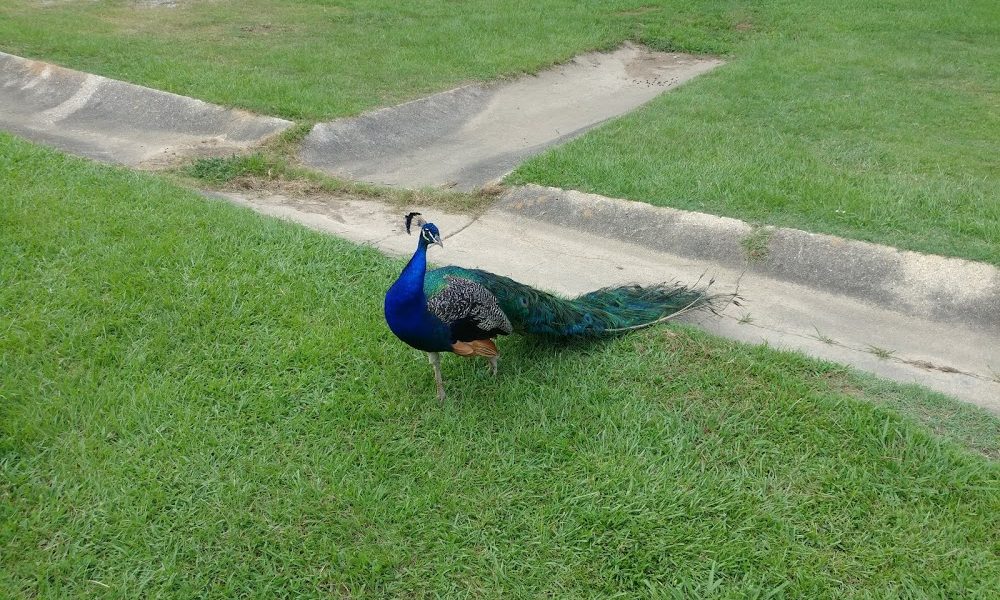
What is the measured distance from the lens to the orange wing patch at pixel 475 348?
150 inches

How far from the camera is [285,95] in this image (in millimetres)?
9070

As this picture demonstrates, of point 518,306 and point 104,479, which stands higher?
point 518,306

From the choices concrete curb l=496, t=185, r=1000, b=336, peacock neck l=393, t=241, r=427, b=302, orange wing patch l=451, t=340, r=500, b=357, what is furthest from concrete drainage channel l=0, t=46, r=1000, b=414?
peacock neck l=393, t=241, r=427, b=302

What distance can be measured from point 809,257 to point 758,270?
0.38m

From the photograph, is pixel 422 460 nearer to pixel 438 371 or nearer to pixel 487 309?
pixel 438 371

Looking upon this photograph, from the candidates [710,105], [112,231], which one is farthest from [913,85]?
[112,231]

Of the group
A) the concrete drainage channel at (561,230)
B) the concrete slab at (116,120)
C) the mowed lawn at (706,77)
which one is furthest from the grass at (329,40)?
the concrete drainage channel at (561,230)

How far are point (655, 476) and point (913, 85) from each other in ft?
29.2

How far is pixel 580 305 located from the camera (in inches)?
177

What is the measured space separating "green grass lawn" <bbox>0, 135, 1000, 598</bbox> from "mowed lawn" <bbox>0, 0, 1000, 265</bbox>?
2.56 meters

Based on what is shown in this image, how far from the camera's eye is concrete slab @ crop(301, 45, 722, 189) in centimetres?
804

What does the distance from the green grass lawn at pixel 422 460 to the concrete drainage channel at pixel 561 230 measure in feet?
2.52

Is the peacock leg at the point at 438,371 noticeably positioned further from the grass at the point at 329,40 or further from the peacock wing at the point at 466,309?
the grass at the point at 329,40

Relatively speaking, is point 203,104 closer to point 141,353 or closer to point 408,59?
point 408,59
